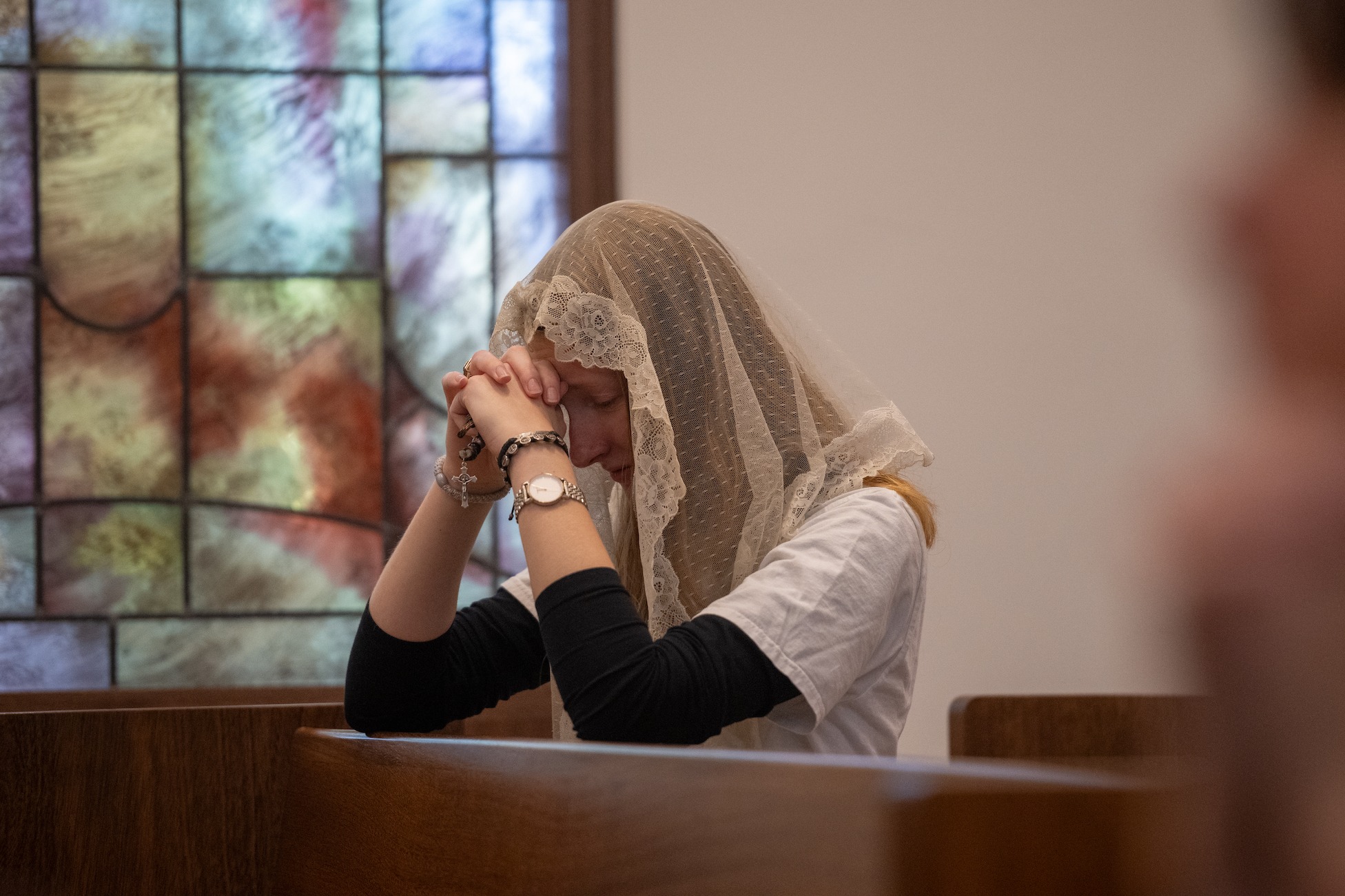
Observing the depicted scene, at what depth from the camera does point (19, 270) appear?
3.02m

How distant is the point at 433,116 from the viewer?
10.5 ft

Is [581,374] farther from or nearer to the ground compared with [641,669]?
farther from the ground

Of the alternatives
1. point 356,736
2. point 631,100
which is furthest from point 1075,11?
point 356,736

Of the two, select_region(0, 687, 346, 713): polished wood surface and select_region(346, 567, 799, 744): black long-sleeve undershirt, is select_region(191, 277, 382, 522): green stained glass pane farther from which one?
select_region(346, 567, 799, 744): black long-sleeve undershirt

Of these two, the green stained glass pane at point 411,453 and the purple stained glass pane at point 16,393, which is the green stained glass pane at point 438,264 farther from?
the purple stained glass pane at point 16,393

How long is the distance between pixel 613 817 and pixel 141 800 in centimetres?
110

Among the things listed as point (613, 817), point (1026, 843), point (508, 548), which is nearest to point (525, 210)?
point (508, 548)

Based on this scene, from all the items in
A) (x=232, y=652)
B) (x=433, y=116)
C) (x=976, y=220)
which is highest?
(x=433, y=116)

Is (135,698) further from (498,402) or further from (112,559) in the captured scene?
(498,402)

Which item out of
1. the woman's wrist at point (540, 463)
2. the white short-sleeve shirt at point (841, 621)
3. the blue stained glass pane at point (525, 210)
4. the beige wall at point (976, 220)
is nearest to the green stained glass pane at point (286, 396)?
the blue stained glass pane at point (525, 210)

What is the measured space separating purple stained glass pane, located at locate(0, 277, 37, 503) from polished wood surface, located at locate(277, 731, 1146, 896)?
2.16 m

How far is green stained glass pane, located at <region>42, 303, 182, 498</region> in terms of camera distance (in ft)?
9.80

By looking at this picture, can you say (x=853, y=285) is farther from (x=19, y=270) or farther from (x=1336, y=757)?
(x=1336, y=757)

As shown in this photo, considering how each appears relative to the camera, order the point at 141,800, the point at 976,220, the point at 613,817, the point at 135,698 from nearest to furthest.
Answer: the point at 613,817 → the point at 141,800 → the point at 135,698 → the point at 976,220
